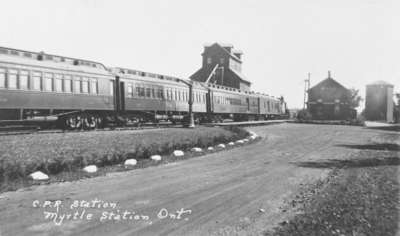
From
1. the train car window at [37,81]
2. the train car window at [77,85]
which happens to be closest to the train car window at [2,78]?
the train car window at [37,81]

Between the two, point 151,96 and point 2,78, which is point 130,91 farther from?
point 2,78

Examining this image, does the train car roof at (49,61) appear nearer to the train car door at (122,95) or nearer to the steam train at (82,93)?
the steam train at (82,93)

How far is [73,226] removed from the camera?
5.93 metres

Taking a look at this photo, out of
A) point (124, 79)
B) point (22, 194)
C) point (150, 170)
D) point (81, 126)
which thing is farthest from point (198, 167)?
point (124, 79)

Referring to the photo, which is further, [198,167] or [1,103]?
[1,103]

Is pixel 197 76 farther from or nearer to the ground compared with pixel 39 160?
farther from the ground

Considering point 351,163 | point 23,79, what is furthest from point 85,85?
point 351,163

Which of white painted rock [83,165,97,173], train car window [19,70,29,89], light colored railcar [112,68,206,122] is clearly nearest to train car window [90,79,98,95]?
light colored railcar [112,68,206,122]

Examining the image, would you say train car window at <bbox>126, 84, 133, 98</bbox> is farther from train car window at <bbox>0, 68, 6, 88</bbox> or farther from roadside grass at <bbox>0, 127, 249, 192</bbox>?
train car window at <bbox>0, 68, 6, 88</bbox>

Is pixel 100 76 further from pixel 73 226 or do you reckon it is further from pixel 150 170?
pixel 73 226

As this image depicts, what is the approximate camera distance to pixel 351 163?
44.4 ft


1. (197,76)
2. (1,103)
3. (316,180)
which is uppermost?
(197,76)

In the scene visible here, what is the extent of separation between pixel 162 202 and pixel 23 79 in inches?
518

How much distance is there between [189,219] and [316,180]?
504 cm
